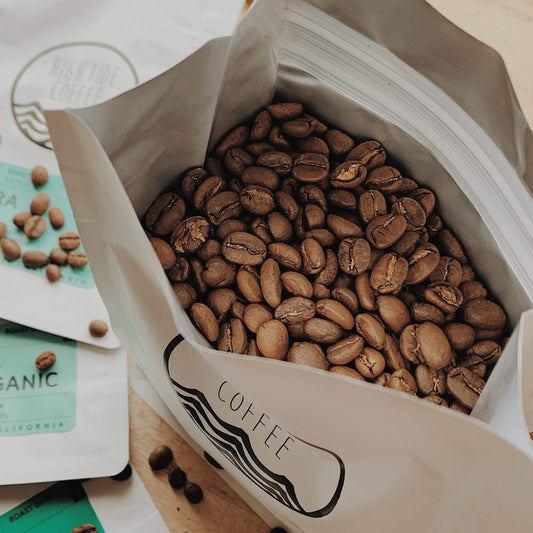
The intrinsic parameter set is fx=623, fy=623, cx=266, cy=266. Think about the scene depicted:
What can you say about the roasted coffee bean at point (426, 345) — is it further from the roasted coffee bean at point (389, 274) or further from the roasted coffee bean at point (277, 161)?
the roasted coffee bean at point (277, 161)

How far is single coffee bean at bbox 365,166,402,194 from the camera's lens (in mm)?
589

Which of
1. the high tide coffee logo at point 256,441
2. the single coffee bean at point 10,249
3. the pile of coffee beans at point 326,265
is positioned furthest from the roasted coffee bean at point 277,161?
the single coffee bean at point 10,249

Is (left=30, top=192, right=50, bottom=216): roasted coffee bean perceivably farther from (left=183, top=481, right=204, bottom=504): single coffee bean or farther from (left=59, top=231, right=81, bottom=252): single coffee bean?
(left=183, top=481, right=204, bottom=504): single coffee bean

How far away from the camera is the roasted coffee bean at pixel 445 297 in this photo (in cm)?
55

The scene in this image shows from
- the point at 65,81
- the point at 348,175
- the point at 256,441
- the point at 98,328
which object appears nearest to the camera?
the point at 256,441

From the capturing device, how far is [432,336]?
0.53 m

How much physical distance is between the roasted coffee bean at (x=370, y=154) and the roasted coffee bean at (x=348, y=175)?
0.01 m

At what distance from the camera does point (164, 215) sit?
1.89ft

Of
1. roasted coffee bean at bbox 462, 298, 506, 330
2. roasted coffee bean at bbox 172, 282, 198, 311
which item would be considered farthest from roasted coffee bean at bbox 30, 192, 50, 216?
roasted coffee bean at bbox 462, 298, 506, 330

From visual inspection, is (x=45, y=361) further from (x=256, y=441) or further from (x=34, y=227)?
(x=256, y=441)

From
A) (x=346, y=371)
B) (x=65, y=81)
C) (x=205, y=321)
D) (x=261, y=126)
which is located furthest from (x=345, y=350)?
(x=65, y=81)

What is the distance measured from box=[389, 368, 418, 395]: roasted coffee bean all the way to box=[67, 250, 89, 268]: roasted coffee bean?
0.39 m

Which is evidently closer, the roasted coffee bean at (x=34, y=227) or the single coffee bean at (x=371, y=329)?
the single coffee bean at (x=371, y=329)

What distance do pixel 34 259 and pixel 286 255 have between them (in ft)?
1.06
